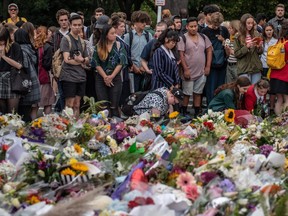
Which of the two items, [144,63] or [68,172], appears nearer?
[68,172]

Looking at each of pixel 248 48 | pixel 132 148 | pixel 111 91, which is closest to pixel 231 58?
pixel 248 48

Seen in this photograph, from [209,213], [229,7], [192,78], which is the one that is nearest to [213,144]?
[209,213]

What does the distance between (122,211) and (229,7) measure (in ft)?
97.0

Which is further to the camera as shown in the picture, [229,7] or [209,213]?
[229,7]

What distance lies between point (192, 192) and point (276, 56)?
816 centimetres

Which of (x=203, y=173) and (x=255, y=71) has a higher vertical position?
(x=203, y=173)

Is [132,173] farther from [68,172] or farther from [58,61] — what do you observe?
[58,61]

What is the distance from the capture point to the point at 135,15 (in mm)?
12344

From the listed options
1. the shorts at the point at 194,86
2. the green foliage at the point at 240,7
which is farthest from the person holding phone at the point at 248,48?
the green foliage at the point at 240,7

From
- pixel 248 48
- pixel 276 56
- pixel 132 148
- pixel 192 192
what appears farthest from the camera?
pixel 248 48

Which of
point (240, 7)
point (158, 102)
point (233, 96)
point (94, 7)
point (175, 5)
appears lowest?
point (240, 7)

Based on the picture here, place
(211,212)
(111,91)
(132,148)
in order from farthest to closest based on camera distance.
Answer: (111,91) < (132,148) < (211,212)

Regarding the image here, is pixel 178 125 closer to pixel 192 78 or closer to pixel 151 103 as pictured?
pixel 151 103

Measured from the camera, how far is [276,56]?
12.5 meters
